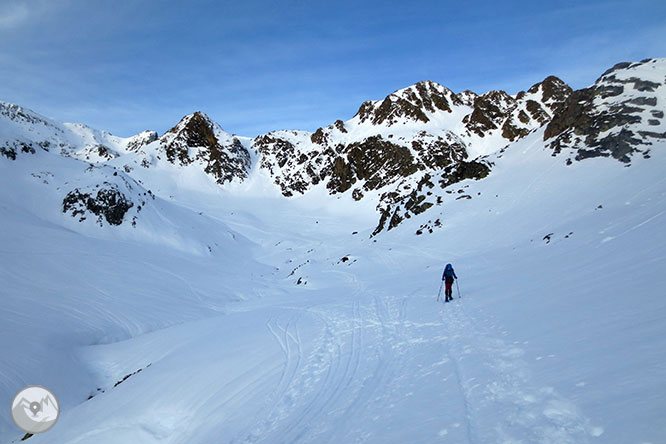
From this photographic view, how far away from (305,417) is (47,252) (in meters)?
26.9

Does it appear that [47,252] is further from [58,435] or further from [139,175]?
[139,175]

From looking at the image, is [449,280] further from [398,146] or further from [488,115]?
[488,115]

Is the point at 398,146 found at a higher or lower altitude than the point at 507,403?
higher

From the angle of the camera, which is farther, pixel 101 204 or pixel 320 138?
pixel 320 138

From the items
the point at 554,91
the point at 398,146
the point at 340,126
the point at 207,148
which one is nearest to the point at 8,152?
the point at 398,146

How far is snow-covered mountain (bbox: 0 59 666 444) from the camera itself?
5234 mm

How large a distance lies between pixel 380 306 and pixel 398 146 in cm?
8675

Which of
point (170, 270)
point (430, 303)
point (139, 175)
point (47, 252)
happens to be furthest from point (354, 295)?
point (139, 175)

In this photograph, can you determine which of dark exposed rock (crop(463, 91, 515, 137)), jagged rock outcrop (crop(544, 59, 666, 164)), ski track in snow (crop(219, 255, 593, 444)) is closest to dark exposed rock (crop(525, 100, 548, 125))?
dark exposed rock (crop(463, 91, 515, 137))

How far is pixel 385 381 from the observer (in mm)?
6945

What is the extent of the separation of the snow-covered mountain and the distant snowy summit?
18.7 inches

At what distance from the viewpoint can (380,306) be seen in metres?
14.7

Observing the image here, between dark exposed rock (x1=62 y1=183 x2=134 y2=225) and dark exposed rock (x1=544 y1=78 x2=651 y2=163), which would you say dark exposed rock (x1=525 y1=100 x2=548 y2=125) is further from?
dark exposed rock (x1=62 y1=183 x2=134 y2=225)

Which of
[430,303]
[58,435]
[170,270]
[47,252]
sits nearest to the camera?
[58,435]
